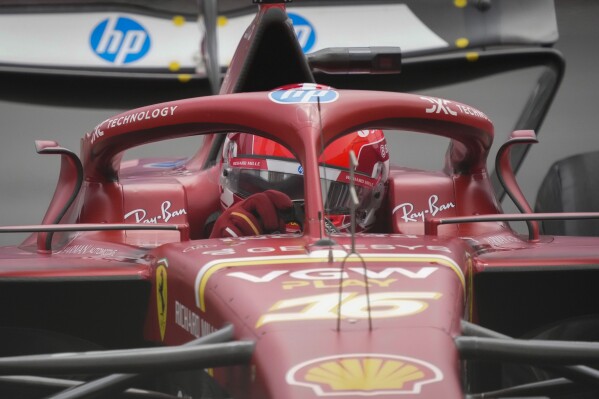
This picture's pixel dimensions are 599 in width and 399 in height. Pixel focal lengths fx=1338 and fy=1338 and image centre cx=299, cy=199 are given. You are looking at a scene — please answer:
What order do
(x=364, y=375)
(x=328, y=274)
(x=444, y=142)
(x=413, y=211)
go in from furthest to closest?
(x=444, y=142), (x=413, y=211), (x=328, y=274), (x=364, y=375)

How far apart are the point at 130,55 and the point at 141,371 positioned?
184 inches

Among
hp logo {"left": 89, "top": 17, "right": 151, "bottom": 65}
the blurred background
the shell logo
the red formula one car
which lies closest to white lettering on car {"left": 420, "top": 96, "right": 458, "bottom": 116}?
the red formula one car

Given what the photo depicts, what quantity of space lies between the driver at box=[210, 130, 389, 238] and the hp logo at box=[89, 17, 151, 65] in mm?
2913

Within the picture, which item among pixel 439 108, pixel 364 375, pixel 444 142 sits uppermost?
pixel 439 108

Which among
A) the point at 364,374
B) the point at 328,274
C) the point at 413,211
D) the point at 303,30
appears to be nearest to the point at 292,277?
the point at 328,274

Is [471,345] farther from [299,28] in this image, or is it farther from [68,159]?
[299,28]

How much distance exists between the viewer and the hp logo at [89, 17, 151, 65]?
6.70 metres

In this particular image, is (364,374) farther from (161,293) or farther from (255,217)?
(255,217)

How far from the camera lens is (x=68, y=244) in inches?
143

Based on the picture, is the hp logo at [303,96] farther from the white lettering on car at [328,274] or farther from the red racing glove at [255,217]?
the white lettering on car at [328,274]

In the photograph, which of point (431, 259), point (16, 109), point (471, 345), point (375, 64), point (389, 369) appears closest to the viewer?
point (389, 369)

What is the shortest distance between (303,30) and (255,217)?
348 centimetres

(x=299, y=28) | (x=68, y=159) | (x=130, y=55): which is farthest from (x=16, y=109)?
(x=68, y=159)

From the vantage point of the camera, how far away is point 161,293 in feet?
9.43
